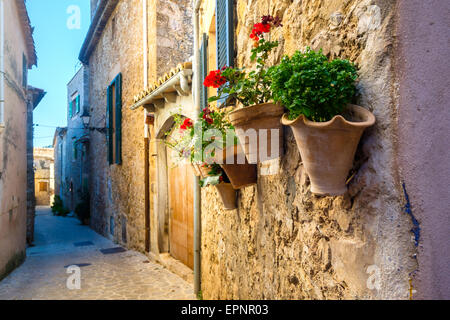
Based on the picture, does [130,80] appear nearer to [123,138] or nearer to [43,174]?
[123,138]

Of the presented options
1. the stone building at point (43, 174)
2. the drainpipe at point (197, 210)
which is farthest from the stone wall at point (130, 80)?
the stone building at point (43, 174)

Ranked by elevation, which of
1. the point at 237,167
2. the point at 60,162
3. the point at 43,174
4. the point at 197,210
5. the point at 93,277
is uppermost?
the point at 60,162

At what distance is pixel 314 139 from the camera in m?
1.19

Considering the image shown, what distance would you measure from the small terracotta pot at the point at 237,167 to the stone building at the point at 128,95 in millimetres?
2863

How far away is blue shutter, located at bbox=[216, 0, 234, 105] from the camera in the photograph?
9.35ft

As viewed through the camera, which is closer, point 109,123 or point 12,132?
point 12,132

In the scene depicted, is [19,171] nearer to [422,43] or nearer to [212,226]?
[212,226]

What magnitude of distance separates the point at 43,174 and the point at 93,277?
2498 centimetres

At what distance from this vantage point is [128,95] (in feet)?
27.6

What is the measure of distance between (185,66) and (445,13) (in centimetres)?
395

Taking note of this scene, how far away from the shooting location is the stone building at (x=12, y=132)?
20.3 ft

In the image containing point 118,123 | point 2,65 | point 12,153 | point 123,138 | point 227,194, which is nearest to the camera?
point 227,194

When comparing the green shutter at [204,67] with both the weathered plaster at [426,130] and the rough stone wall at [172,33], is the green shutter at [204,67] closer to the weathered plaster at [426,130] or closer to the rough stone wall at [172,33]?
the rough stone wall at [172,33]

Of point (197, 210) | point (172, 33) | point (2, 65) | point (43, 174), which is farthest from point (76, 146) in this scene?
point (197, 210)
